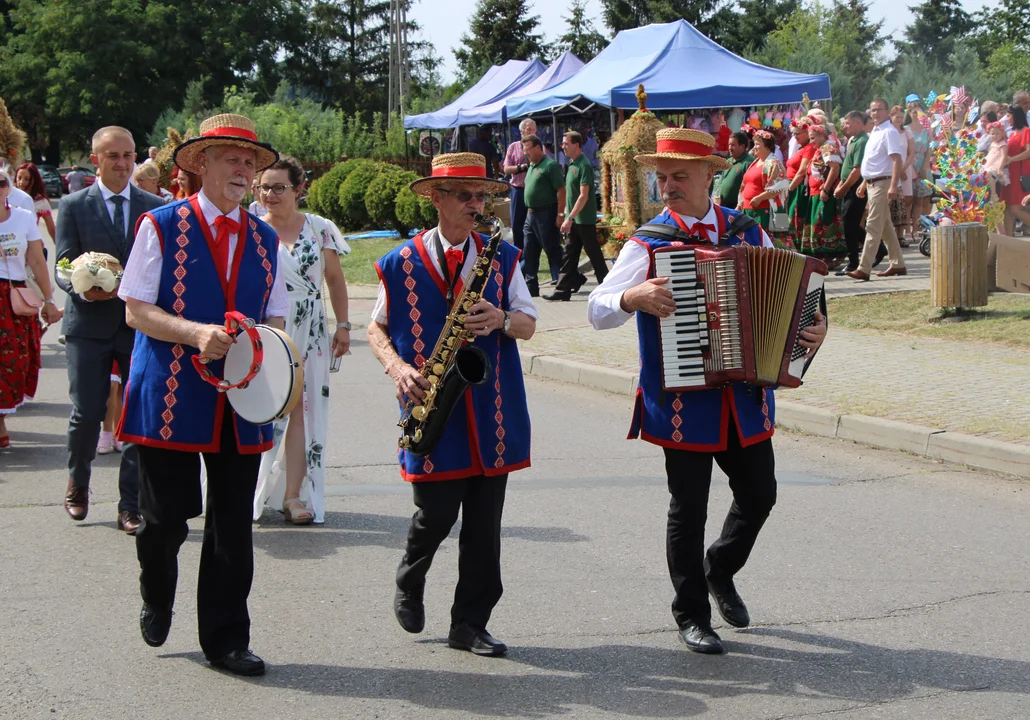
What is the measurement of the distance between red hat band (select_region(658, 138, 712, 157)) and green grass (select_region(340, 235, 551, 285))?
12.9 metres

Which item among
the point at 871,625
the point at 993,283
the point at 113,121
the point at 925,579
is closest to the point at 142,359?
the point at 871,625

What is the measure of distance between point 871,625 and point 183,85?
7130 centimetres

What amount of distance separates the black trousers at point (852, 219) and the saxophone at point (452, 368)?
1233 cm

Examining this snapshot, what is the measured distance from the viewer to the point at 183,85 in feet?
234

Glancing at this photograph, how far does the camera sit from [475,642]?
15.6 ft

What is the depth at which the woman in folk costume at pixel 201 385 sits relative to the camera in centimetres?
441

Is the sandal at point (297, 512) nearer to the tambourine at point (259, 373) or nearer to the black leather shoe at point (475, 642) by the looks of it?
the black leather shoe at point (475, 642)

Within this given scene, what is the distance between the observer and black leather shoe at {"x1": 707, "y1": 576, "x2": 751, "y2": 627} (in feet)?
16.4

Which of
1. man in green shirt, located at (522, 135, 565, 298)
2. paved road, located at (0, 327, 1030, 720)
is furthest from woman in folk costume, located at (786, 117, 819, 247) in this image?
paved road, located at (0, 327, 1030, 720)

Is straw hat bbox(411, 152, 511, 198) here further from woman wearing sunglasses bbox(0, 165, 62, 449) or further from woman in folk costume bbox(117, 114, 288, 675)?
woman wearing sunglasses bbox(0, 165, 62, 449)

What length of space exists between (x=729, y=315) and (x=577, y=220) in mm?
10914

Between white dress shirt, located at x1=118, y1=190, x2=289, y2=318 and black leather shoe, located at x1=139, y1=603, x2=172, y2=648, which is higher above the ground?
white dress shirt, located at x1=118, y1=190, x2=289, y2=318

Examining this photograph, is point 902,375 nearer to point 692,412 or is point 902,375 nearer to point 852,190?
point 692,412

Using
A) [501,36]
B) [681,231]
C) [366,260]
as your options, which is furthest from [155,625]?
[501,36]
